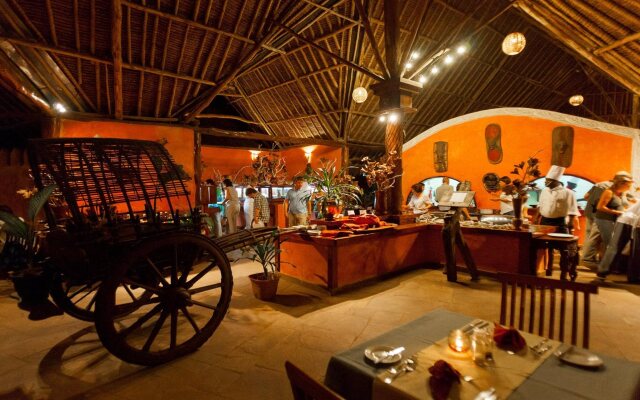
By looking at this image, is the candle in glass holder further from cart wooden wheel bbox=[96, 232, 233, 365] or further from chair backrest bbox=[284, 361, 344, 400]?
cart wooden wheel bbox=[96, 232, 233, 365]

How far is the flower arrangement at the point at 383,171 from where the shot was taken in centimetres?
555

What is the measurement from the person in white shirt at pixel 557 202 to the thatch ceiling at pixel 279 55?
2926 millimetres

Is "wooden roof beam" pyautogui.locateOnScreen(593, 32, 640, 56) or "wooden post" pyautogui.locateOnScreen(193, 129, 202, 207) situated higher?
"wooden roof beam" pyautogui.locateOnScreen(593, 32, 640, 56)

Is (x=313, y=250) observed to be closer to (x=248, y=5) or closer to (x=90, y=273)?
(x=90, y=273)

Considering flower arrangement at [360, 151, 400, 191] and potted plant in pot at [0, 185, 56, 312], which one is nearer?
potted plant in pot at [0, 185, 56, 312]

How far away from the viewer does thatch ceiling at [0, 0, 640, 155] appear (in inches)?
245

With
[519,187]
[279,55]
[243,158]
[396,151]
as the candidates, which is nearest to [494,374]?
[519,187]

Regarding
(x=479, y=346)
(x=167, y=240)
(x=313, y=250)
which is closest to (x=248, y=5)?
(x=313, y=250)

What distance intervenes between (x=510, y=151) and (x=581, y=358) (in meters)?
8.51

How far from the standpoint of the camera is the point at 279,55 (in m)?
9.83

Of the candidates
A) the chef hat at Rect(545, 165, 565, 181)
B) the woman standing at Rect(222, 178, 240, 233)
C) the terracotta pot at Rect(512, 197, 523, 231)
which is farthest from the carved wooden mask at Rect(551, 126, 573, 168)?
the woman standing at Rect(222, 178, 240, 233)

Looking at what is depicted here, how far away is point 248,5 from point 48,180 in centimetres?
628

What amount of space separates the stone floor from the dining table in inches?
46.8

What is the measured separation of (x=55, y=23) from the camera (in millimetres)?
6156
